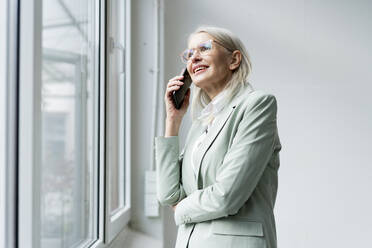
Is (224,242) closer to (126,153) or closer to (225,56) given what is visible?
(225,56)

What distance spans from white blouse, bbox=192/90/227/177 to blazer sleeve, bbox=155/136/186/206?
0.10 meters

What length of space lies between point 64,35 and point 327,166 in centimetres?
208

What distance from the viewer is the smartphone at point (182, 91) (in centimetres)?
169

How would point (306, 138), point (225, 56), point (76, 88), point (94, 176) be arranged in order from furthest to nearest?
1. point (306, 138)
2. point (94, 176)
3. point (76, 88)
4. point (225, 56)

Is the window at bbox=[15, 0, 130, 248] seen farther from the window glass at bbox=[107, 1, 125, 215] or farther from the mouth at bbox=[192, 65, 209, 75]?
the mouth at bbox=[192, 65, 209, 75]

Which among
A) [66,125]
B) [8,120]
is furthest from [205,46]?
[8,120]

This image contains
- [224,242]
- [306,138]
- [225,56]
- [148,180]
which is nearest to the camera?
[224,242]

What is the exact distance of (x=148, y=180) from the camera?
2838 mm

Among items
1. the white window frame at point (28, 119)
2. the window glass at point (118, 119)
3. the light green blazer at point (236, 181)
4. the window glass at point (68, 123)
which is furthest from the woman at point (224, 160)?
the window glass at point (118, 119)

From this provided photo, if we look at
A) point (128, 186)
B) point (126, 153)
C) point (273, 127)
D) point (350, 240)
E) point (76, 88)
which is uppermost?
point (76, 88)

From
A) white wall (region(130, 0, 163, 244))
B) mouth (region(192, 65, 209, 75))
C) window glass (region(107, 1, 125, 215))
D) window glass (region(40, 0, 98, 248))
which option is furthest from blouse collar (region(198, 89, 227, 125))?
white wall (region(130, 0, 163, 244))

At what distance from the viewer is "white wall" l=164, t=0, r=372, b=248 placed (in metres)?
3.00

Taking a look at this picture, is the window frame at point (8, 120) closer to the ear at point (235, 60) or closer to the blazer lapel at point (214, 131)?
the blazer lapel at point (214, 131)

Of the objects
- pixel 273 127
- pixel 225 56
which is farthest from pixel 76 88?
pixel 273 127
